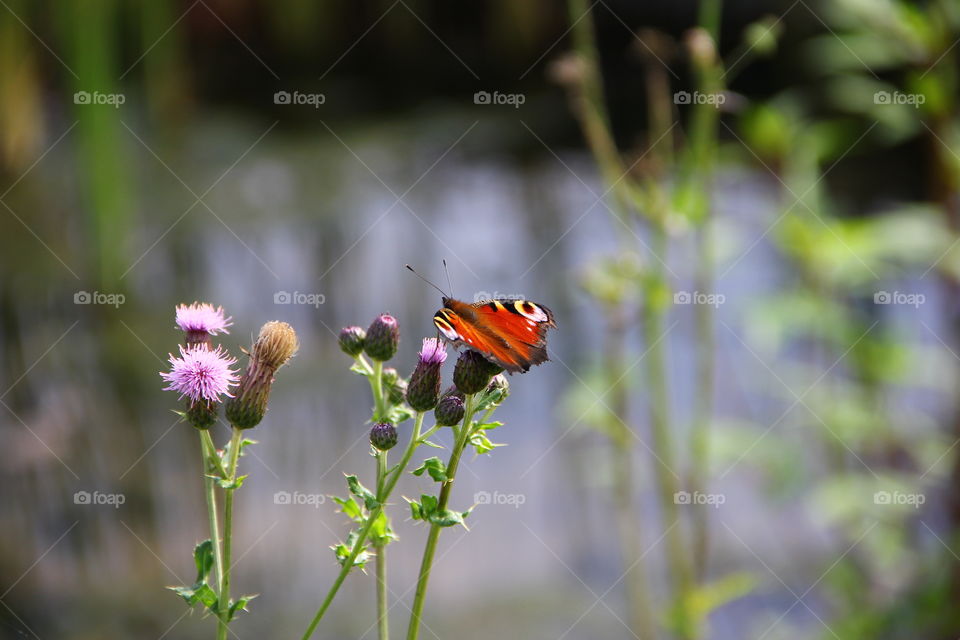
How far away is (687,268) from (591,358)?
1.38 meters

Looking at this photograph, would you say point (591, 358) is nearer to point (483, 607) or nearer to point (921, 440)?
point (483, 607)

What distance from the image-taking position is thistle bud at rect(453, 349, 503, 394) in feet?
4.04

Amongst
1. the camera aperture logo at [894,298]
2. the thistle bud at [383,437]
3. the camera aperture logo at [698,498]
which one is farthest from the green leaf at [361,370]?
the camera aperture logo at [894,298]

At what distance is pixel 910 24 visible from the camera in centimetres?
290

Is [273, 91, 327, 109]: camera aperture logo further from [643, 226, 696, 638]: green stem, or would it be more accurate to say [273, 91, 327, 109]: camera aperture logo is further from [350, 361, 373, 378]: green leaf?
Answer: [350, 361, 373, 378]: green leaf

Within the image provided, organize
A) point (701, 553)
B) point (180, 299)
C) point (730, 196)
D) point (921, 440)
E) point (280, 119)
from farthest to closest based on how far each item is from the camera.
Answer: point (280, 119) → point (730, 196) → point (180, 299) → point (921, 440) → point (701, 553)

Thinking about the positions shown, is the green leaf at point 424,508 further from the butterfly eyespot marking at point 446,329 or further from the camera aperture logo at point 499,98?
the camera aperture logo at point 499,98

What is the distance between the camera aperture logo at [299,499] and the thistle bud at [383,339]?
9.30 ft

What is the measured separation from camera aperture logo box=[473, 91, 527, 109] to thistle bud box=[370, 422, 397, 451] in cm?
692

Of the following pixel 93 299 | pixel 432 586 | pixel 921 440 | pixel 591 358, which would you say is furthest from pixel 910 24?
pixel 93 299

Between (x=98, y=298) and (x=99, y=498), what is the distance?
1692 millimetres

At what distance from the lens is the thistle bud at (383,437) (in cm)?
119

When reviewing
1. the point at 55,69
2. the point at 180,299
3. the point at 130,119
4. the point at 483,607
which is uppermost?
the point at 55,69

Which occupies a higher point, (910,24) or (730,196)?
(730,196)
